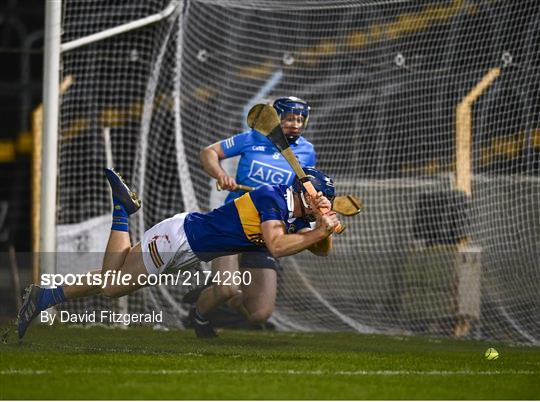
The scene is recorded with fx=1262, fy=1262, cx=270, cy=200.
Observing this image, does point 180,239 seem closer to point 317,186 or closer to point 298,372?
point 317,186

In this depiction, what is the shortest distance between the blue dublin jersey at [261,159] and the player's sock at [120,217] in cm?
135

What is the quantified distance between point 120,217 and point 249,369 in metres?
1.65

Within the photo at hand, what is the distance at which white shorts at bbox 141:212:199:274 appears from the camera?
23.8ft

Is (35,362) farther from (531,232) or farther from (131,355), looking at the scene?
(531,232)

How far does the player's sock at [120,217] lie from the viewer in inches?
290

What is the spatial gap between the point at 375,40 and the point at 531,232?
2.16m

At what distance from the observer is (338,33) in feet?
35.8

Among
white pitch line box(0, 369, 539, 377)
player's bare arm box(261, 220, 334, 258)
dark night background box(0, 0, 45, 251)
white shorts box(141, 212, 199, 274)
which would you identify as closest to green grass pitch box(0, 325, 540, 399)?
white pitch line box(0, 369, 539, 377)

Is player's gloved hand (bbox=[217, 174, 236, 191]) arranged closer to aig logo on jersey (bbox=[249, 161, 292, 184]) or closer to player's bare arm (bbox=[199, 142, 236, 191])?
player's bare arm (bbox=[199, 142, 236, 191])

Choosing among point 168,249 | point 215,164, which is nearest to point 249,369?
point 168,249

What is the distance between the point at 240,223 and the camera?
7.06 meters

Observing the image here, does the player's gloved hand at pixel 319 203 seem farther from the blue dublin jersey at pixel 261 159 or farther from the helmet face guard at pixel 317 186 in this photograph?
the blue dublin jersey at pixel 261 159

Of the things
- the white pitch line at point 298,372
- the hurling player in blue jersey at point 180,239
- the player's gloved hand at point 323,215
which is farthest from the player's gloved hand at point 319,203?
the white pitch line at point 298,372

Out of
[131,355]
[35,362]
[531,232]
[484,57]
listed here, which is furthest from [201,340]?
[484,57]
